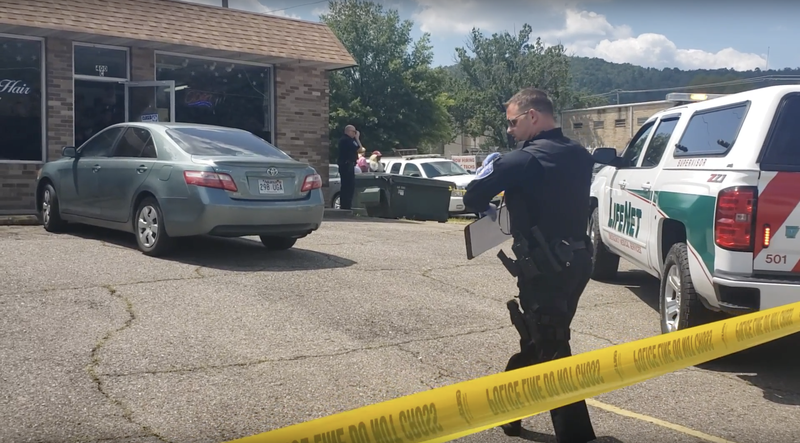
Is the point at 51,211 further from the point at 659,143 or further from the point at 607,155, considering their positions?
the point at 659,143

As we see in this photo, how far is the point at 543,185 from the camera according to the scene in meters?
4.24

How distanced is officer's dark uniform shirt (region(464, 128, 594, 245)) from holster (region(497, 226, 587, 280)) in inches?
2.0

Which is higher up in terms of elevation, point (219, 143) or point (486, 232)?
point (219, 143)

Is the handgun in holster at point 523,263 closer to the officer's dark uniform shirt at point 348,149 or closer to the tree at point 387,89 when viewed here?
the officer's dark uniform shirt at point 348,149

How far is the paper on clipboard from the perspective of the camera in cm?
452

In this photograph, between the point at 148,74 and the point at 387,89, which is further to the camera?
the point at 387,89

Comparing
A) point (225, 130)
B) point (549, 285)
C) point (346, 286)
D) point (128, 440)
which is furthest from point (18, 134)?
point (549, 285)

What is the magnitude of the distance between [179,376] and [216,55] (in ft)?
42.2

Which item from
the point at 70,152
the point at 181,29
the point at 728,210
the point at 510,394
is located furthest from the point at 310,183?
the point at 181,29

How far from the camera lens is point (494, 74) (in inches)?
2591

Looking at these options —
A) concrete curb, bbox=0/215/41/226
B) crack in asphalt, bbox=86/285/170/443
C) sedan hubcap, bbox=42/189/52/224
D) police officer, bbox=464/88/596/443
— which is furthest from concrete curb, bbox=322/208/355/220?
police officer, bbox=464/88/596/443

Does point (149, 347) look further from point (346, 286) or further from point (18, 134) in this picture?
point (18, 134)

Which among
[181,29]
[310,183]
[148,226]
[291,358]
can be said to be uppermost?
[181,29]

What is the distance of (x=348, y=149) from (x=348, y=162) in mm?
328
